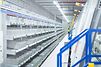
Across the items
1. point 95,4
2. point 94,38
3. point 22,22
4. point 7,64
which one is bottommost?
point 7,64

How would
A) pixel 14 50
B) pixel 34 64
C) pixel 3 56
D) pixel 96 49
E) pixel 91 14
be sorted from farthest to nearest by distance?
pixel 34 64 → pixel 91 14 → pixel 96 49 → pixel 14 50 → pixel 3 56

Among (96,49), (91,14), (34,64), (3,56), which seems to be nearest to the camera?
(3,56)

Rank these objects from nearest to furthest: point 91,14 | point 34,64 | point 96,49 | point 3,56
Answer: point 3,56, point 96,49, point 91,14, point 34,64

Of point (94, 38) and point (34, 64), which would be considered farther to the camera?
point (34, 64)

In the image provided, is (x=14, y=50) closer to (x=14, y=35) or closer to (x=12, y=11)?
(x=14, y=35)

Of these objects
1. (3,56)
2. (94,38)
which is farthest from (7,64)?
(94,38)

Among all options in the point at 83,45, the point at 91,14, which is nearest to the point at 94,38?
the point at 83,45

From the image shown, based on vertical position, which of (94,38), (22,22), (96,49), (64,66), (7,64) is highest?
(22,22)

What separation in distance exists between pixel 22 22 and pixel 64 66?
6.59 feet

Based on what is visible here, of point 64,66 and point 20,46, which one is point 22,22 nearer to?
point 20,46

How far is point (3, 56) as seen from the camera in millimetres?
3686

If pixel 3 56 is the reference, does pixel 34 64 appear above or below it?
below

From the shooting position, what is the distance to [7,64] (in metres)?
3.87

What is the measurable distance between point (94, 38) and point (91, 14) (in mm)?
816
